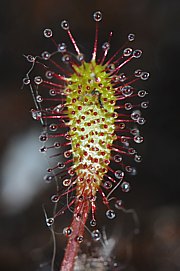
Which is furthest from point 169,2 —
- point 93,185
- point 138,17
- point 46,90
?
point 93,185

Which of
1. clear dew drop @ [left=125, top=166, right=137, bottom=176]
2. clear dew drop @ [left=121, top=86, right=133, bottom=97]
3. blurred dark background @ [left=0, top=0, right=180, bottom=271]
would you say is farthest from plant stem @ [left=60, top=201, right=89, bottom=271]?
blurred dark background @ [left=0, top=0, right=180, bottom=271]

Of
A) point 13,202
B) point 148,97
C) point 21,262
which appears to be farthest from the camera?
point 148,97

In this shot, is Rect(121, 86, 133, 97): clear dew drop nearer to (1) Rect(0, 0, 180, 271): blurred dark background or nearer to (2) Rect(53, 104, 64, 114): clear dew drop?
(2) Rect(53, 104, 64, 114): clear dew drop

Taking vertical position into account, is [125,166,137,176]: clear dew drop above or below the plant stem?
above

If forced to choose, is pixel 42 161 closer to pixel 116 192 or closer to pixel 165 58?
pixel 116 192

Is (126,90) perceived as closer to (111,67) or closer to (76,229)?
(111,67)

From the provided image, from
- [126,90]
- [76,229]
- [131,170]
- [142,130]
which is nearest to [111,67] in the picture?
[126,90]
